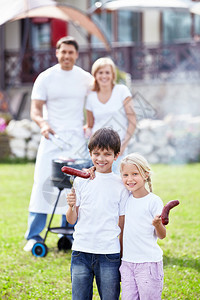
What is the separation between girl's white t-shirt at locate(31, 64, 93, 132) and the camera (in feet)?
16.5

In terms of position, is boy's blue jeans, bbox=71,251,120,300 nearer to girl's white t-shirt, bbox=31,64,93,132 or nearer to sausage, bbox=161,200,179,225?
sausage, bbox=161,200,179,225

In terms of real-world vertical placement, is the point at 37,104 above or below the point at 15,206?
above

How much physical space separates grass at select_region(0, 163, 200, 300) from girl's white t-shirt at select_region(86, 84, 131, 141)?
136cm

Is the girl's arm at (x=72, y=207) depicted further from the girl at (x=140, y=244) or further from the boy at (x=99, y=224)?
the girl at (x=140, y=244)

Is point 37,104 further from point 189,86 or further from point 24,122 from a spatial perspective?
point 189,86

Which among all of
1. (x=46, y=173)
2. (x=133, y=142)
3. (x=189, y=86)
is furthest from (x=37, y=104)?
(x=189, y=86)

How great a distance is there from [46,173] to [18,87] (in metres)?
10.2

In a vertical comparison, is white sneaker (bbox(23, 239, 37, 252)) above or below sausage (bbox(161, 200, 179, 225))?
below

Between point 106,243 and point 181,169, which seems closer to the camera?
point 106,243

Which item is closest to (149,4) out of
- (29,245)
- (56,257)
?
(29,245)

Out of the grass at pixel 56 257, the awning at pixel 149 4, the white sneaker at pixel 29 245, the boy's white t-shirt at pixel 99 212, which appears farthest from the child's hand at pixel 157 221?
the awning at pixel 149 4

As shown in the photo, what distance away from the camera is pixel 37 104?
5.04 metres

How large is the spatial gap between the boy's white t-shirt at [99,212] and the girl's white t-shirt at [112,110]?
1.73m

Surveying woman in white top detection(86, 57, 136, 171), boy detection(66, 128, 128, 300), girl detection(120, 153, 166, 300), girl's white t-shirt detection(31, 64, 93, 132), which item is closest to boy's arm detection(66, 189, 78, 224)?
boy detection(66, 128, 128, 300)
